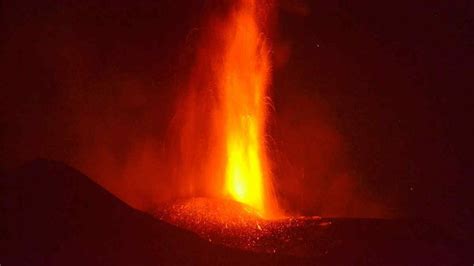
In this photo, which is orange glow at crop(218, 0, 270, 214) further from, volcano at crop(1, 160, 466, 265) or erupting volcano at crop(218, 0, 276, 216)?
volcano at crop(1, 160, 466, 265)

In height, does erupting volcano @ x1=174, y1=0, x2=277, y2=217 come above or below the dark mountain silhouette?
above

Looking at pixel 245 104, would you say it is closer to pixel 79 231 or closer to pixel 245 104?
pixel 245 104

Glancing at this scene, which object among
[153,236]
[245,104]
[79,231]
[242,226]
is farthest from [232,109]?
[79,231]

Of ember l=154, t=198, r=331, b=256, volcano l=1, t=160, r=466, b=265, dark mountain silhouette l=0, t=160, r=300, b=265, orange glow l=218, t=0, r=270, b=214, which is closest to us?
dark mountain silhouette l=0, t=160, r=300, b=265

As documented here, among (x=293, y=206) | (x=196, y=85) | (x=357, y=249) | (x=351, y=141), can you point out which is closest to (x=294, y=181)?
(x=293, y=206)

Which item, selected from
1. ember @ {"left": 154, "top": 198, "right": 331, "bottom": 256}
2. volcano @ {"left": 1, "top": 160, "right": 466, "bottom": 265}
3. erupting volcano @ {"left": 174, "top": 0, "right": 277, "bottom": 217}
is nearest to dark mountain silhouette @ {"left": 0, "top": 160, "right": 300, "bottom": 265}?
volcano @ {"left": 1, "top": 160, "right": 466, "bottom": 265}
